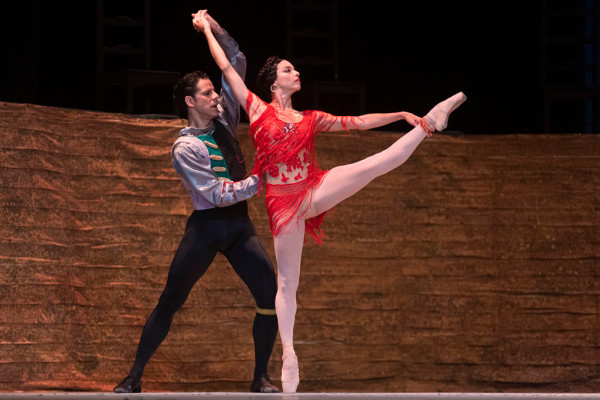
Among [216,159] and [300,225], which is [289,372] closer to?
[300,225]

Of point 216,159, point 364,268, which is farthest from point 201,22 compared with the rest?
point 364,268

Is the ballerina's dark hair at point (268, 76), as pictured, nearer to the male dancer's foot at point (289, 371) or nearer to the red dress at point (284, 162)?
the red dress at point (284, 162)

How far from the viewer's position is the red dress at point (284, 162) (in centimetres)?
409

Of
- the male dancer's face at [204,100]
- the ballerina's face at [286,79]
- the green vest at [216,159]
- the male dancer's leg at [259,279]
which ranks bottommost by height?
the male dancer's leg at [259,279]

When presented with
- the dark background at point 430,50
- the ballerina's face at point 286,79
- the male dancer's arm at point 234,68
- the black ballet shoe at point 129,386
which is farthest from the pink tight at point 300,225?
the dark background at point 430,50

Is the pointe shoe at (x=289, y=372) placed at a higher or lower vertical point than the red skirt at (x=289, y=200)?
lower

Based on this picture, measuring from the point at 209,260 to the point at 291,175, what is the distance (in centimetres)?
54

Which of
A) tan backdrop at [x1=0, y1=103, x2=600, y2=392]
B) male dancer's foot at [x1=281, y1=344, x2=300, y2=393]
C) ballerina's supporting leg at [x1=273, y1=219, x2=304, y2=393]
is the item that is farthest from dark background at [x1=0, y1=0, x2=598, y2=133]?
male dancer's foot at [x1=281, y1=344, x2=300, y2=393]

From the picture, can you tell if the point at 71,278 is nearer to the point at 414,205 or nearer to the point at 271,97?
the point at 271,97

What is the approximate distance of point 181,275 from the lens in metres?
4.23

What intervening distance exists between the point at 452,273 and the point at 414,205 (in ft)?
1.46

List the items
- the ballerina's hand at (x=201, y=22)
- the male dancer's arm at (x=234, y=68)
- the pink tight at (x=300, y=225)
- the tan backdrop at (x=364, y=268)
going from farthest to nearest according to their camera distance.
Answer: the tan backdrop at (x=364, y=268), the male dancer's arm at (x=234, y=68), the ballerina's hand at (x=201, y=22), the pink tight at (x=300, y=225)

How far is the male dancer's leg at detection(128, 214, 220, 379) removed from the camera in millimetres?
4230

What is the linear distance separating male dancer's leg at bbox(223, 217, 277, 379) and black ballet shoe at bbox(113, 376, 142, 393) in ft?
1.72
